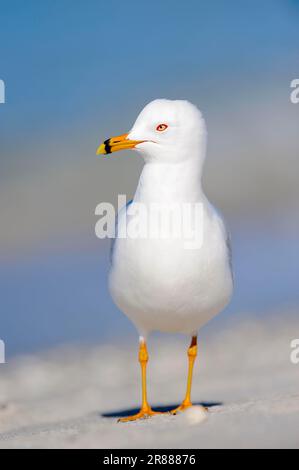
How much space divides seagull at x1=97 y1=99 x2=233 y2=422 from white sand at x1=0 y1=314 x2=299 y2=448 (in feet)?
3.13

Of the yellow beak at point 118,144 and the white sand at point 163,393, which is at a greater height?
the yellow beak at point 118,144

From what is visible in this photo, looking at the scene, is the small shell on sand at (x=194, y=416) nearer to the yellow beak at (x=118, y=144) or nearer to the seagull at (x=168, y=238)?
the seagull at (x=168, y=238)

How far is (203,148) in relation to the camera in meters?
8.76

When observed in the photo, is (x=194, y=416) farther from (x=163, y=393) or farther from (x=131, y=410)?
(x=163, y=393)

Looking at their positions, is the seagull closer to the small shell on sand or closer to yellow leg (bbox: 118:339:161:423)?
yellow leg (bbox: 118:339:161:423)

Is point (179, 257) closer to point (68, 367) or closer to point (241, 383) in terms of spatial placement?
Answer: point (241, 383)

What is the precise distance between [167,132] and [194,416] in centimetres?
241

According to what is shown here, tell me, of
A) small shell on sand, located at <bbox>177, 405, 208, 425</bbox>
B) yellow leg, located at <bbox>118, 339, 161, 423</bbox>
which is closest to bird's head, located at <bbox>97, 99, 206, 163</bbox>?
yellow leg, located at <bbox>118, 339, 161, 423</bbox>

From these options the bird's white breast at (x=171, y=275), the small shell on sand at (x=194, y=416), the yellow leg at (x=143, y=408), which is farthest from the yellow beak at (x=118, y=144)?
the small shell on sand at (x=194, y=416)

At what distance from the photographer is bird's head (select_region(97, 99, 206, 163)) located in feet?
28.1

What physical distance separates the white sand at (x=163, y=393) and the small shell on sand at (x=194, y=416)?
33 millimetres

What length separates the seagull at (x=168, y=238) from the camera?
27.4 ft

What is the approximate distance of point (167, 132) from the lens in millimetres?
8547
